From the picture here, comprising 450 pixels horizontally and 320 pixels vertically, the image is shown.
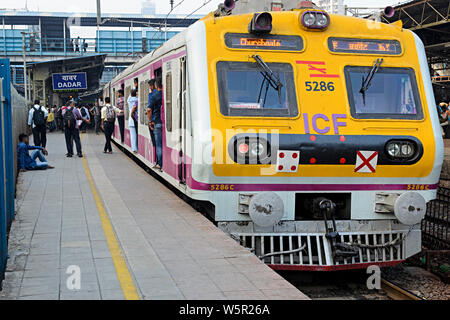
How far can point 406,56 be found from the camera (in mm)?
7434

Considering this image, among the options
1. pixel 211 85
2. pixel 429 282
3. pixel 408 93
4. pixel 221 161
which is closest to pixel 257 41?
pixel 211 85

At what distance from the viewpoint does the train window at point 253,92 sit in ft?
22.6

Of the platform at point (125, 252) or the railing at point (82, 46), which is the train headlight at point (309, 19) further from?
the railing at point (82, 46)

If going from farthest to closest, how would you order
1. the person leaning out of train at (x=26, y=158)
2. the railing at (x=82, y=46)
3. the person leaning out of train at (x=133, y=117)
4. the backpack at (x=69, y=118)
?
the railing at (x=82, y=46)
the backpack at (x=69, y=118)
the person leaning out of train at (x=133, y=117)
the person leaning out of train at (x=26, y=158)

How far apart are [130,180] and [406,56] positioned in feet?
19.5

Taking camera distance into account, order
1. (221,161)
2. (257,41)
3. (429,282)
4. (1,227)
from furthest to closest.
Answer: (429,282)
(257,41)
(221,161)
(1,227)

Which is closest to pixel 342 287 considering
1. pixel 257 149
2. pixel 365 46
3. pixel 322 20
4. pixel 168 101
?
pixel 257 149

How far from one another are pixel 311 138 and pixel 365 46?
61.0 inches

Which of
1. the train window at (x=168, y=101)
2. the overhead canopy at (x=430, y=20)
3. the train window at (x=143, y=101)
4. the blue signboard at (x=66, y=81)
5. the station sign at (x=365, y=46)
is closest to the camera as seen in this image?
the station sign at (x=365, y=46)

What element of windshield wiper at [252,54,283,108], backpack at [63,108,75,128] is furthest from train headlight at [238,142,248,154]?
backpack at [63,108,75,128]

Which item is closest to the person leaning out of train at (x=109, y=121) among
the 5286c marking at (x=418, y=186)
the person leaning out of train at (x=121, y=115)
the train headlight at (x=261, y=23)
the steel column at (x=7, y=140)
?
the person leaning out of train at (x=121, y=115)

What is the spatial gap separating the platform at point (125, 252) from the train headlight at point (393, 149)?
230 cm

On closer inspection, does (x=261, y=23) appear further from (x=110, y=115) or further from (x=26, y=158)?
(x=110, y=115)
